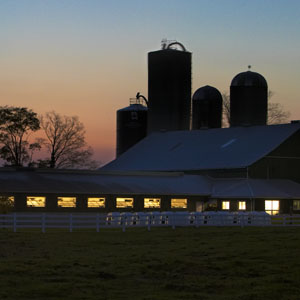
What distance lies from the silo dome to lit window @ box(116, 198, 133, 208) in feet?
97.6

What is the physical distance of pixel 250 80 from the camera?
92750 millimetres

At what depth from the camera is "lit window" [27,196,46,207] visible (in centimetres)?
6375

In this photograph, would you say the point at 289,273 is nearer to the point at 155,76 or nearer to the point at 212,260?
the point at 212,260

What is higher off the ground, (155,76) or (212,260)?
(155,76)


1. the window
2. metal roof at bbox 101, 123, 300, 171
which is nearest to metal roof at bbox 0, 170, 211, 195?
metal roof at bbox 101, 123, 300, 171

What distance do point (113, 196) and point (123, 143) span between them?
1393 inches

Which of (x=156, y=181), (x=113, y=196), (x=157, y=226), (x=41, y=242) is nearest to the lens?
(x=41, y=242)

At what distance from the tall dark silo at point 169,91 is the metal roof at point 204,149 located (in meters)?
4.43

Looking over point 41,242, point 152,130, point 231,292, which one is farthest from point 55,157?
point 231,292

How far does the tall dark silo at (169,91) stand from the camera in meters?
97.5

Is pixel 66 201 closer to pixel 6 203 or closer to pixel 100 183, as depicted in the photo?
pixel 100 183

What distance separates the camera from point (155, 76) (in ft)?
322

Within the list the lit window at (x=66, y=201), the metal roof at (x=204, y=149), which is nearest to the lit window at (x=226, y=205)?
the metal roof at (x=204, y=149)

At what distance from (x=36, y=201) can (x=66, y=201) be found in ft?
8.16
